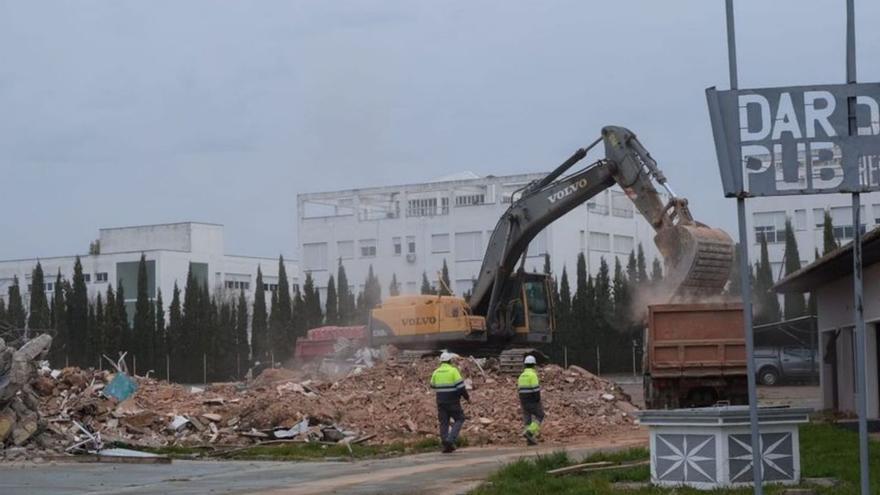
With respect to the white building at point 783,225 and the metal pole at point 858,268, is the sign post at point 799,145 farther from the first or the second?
the white building at point 783,225

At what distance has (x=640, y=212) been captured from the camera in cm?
3366

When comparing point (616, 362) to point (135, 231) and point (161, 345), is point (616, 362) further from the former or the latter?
point (135, 231)

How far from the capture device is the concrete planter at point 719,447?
15.0 m

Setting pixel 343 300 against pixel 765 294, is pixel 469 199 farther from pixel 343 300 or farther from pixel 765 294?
pixel 765 294

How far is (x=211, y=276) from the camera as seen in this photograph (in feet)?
310

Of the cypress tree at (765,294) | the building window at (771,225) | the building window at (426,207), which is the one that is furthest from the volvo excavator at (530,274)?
the building window at (426,207)

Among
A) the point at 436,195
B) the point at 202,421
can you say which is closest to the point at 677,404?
the point at 202,421

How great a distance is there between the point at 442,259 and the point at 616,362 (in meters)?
16.7

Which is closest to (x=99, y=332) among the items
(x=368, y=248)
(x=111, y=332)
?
(x=111, y=332)

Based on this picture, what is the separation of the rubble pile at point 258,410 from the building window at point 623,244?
166 feet

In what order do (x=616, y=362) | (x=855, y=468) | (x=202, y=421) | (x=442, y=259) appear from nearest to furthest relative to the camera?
(x=855, y=468) < (x=202, y=421) < (x=616, y=362) < (x=442, y=259)

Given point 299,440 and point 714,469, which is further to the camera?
point 299,440

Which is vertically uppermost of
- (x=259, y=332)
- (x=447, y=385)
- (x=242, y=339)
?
(x=259, y=332)

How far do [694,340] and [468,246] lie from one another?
52.0 metres
